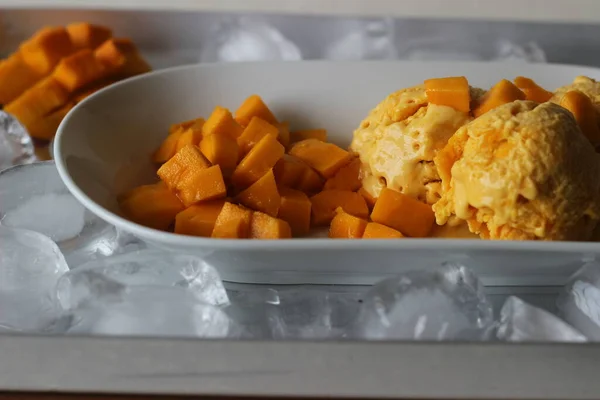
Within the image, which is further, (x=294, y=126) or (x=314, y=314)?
(x=294, y=126)

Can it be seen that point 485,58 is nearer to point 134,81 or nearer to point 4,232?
point 134,81

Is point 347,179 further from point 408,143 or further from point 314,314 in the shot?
point 314,314

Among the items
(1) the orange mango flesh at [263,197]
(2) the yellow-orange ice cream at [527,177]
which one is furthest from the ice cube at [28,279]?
(2) the yellow-orange ice cream at [527,177]

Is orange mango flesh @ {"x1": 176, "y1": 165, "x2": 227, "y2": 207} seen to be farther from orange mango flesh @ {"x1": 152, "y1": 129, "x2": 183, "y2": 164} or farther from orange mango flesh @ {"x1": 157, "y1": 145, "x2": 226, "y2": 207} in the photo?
orange mango flesh @ {"x1": 152, "y1": 129, "x2": 183, "y2": 164}

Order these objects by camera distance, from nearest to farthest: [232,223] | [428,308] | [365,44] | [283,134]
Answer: [428,308]
[232,223]
[283,134]
[365,44]

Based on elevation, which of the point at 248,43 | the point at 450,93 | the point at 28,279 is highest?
the point at 450,93

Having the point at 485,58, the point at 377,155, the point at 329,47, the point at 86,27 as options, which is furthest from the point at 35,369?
the point at 485,58

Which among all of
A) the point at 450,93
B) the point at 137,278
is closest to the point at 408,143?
the point at 450,93
